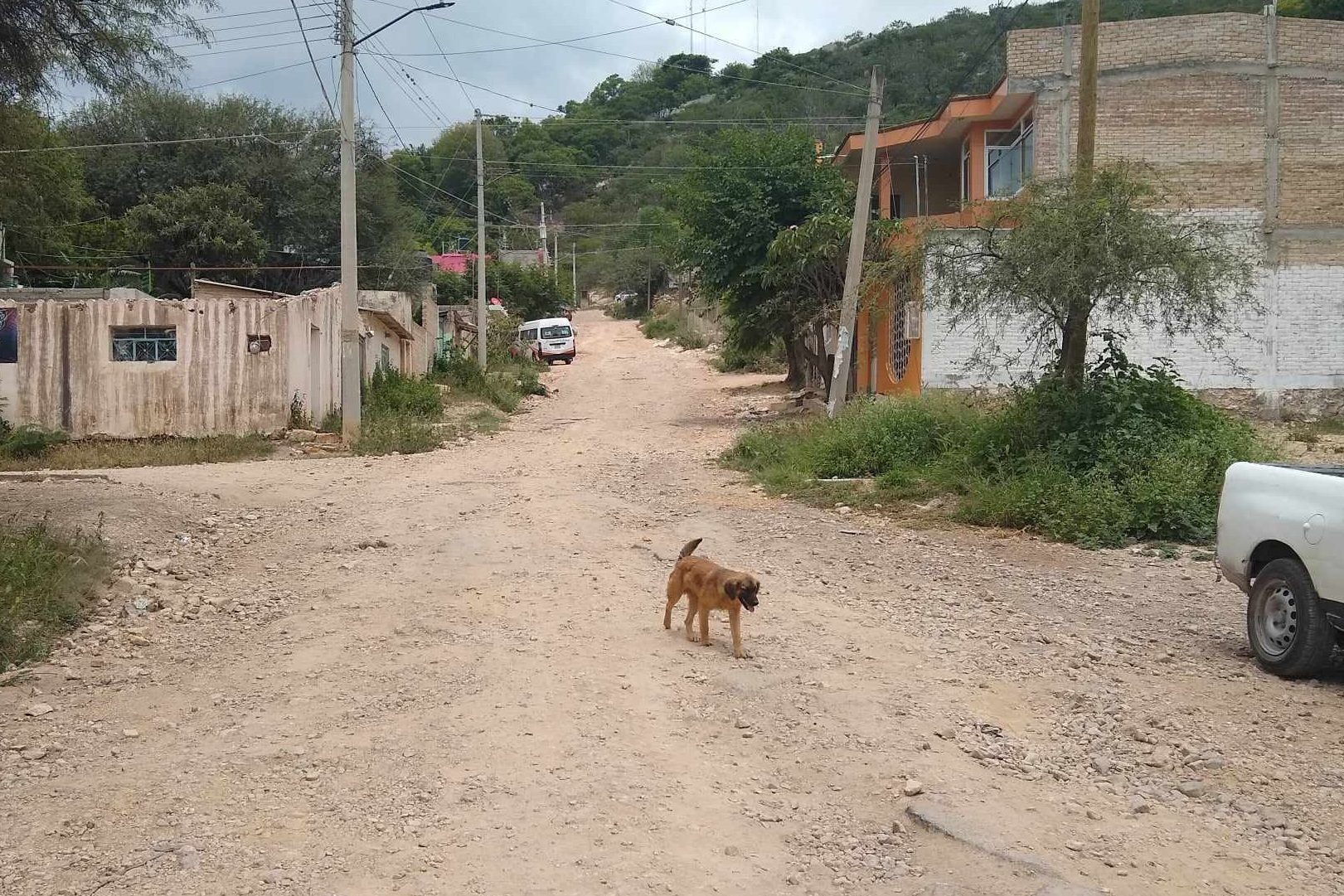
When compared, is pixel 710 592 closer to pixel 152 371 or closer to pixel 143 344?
pixel 152 371

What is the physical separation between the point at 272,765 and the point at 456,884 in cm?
162

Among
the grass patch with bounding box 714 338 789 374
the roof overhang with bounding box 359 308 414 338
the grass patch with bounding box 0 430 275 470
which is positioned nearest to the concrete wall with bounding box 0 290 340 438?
the grass patch with bounding box 0 430 275 470

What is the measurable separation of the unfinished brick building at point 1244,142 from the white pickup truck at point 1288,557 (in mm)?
14314

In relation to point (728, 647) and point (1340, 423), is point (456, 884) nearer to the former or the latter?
point (728, 647)

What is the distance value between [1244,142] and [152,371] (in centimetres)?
2109

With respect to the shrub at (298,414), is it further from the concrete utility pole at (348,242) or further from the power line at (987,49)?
the power line at (987,49)

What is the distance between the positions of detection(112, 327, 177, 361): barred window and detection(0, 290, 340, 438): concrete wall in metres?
0.10

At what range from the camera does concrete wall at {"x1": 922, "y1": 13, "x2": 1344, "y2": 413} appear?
2197 centimetres

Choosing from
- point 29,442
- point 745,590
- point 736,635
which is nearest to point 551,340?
point 29,442

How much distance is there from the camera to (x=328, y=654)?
7.20 m

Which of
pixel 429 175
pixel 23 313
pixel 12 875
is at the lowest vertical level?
pixel 12 875

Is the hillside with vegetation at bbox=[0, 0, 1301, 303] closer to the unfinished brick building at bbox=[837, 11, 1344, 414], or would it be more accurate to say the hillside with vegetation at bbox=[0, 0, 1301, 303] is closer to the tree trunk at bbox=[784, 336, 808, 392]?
the unfinished brick building at bbox=[837, 11, 1344, 414]

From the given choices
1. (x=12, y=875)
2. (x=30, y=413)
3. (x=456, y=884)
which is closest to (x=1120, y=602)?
(x=456, y=884)

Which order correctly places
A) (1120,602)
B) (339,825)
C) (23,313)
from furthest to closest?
(23,313) → (1120,602) → (339,825)
